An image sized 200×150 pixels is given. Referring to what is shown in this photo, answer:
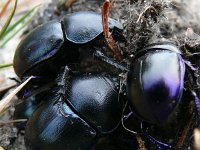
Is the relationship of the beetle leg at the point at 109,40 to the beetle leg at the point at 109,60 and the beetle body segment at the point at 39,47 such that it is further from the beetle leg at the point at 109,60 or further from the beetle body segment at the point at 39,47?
the beetle body segment at the point at 39,47

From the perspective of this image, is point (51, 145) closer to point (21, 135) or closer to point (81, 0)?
point (21, 135)

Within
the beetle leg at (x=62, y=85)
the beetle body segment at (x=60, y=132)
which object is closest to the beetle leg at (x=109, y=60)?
the beetle leg at (x=62, y=85)

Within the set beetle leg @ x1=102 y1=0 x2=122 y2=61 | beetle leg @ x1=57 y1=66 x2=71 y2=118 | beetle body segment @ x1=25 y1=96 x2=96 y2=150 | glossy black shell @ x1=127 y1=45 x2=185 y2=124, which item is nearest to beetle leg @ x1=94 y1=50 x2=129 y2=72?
beetle leg @ x1=102 y1=0 x2=122 y2=61

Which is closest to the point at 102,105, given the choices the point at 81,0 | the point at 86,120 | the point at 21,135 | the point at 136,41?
the point at 86,120

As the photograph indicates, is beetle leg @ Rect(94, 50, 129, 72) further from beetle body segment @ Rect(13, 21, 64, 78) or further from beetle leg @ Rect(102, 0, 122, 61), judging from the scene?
beetle body segment @ Rect(13, 21, 64, 78)

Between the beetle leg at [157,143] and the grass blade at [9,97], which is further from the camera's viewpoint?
the grass blade at [9,97]

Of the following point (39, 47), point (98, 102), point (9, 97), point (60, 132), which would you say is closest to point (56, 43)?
point (39, 47)
